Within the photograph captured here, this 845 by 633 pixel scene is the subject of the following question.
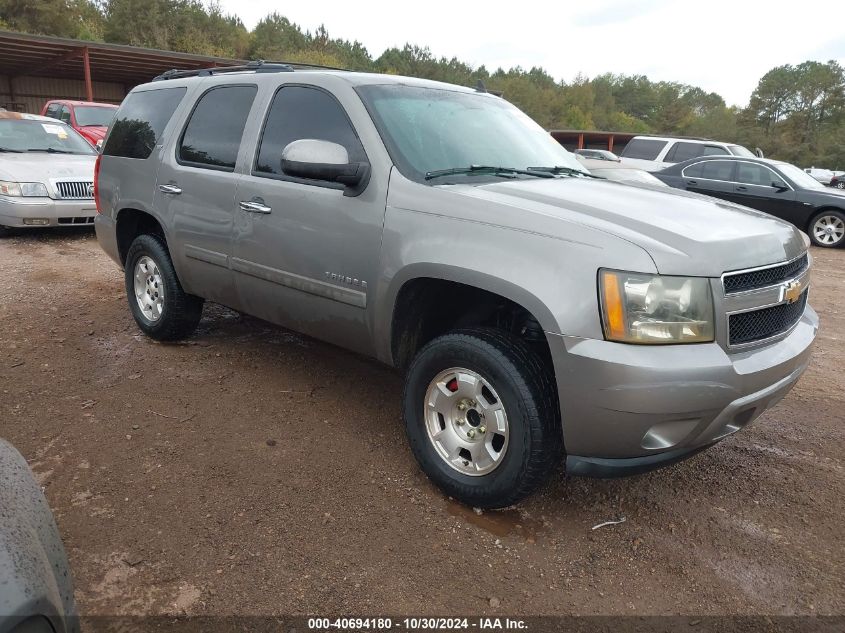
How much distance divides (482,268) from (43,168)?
25.6ft

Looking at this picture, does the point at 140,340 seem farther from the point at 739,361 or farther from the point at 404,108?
the point at 739,361

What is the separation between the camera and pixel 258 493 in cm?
288

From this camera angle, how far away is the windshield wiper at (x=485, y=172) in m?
3.06

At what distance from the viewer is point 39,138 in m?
9.20

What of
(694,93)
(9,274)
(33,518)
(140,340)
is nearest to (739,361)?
(33,518)

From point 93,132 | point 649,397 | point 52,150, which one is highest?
point 93,132

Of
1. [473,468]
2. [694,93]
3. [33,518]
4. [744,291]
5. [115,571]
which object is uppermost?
[694,93]

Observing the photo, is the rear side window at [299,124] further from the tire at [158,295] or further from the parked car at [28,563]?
Answer: the parked car at [28,563]

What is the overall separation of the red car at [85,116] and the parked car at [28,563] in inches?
483

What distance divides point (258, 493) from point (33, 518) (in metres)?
1.48

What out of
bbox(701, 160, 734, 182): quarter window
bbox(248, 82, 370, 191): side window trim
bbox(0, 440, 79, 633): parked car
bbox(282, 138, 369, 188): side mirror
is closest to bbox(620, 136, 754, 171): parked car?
bbox(701, 160, 734, 182): quarter window

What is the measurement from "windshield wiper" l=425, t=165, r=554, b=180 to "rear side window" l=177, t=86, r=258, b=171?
4.59 feet

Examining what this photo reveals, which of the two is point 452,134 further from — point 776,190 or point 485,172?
point 776,190

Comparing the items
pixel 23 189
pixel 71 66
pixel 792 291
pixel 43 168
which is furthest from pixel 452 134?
pixel 71 66
